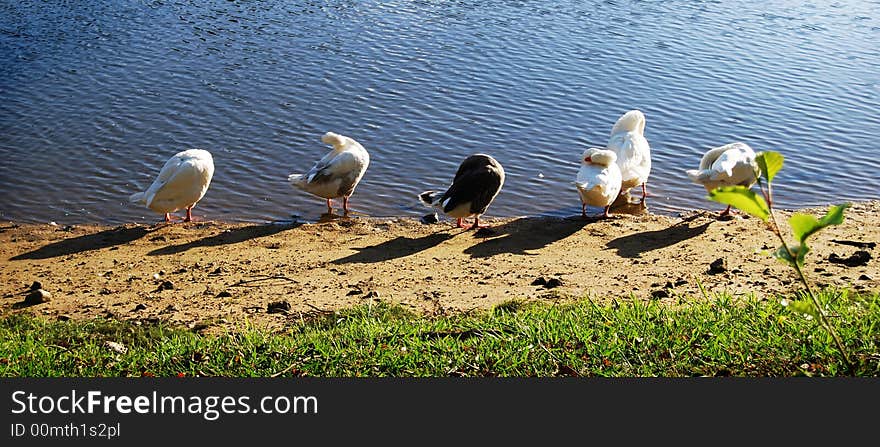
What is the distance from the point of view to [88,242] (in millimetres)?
9773

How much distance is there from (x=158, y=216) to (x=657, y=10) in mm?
14719

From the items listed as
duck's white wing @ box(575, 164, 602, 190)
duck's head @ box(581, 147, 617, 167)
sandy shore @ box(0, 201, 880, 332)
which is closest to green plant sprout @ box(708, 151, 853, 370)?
sandy shore @ box(0, 201, 880, 332)

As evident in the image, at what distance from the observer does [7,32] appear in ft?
59.0

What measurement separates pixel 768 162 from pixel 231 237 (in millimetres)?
7302

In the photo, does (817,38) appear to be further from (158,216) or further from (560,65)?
(158,216)

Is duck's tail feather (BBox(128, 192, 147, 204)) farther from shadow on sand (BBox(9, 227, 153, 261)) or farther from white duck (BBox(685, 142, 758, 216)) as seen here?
white duck (BBox(685, 142, 758, 216))

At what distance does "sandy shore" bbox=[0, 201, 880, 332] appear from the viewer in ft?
24.5

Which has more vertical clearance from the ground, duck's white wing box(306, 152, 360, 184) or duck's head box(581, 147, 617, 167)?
duck's head box(581, 147, 617, 167)

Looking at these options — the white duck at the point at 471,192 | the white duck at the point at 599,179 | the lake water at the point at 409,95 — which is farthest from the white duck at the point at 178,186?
the white duck at the point at 599,179

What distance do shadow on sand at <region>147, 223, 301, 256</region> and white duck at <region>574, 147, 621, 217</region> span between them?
318cm

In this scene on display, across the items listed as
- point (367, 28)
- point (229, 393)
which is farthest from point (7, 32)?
point (229, 393)

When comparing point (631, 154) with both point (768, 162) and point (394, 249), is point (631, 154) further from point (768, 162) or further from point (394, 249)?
point (768, 162)

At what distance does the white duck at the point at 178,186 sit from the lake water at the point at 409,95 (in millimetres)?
494

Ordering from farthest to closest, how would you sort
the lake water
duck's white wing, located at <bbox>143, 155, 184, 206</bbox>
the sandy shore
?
the lake water < duck's white wing, located at <bbox>143, 155, 184, 206</bbox> < the sandy shore
